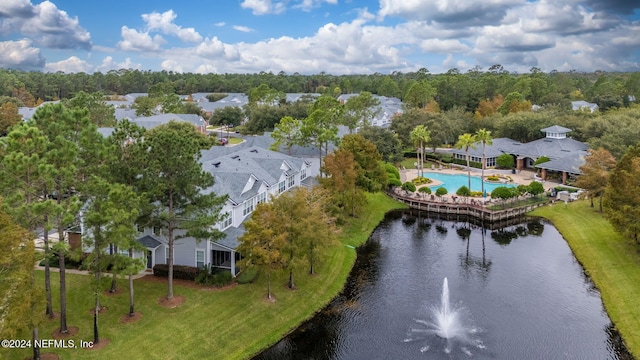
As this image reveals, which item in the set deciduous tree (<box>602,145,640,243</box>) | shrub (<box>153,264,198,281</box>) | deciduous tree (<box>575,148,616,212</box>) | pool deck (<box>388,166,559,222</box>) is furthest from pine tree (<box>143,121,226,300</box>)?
deciduous tree (<box>575,148,616,212</box>)

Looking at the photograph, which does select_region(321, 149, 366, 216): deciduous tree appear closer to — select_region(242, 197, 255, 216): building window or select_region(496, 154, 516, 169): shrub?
select_region(242, 197, 255, 216): building window

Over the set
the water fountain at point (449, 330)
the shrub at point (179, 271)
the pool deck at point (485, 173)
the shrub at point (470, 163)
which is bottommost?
the water fountain at point (449, 330)

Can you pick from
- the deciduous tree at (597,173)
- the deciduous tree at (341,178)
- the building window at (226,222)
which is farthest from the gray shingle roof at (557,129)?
the building window at (226,222)

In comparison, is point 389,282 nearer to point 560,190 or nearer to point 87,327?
point 87,327

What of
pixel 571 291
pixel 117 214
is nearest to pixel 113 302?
pixel 117 214

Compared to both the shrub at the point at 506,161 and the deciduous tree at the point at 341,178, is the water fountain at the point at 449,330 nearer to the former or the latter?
the deciduous tree at the point at 341,178
